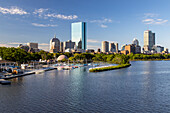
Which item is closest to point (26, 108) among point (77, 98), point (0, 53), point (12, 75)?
point (77, 98)

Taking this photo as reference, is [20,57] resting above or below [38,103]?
above

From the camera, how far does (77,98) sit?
4259 cm

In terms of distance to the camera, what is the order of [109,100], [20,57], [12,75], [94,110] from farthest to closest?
[20,57] < [12,75] < [109,100] < [94,110]

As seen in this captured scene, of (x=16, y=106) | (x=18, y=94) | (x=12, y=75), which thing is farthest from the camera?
(x=12, y=75)

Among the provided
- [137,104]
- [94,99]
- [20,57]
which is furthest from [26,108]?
[20,57]

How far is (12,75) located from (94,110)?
55.4m

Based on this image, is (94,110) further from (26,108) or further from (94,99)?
(26,108)

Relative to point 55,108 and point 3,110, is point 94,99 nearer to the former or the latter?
point 55,108

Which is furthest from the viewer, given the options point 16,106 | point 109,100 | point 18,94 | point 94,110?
point 18,94

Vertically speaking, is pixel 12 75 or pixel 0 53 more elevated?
pixel 0 53

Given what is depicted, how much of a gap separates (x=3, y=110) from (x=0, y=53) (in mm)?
117629

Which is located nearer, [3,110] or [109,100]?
[3,110]

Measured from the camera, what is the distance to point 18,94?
152ft

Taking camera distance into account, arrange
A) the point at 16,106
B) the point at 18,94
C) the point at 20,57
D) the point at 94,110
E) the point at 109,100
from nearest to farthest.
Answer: the point at 94,110, the point at 16,106, the point at 109,100, the point at 18,94, the point at 20,57
